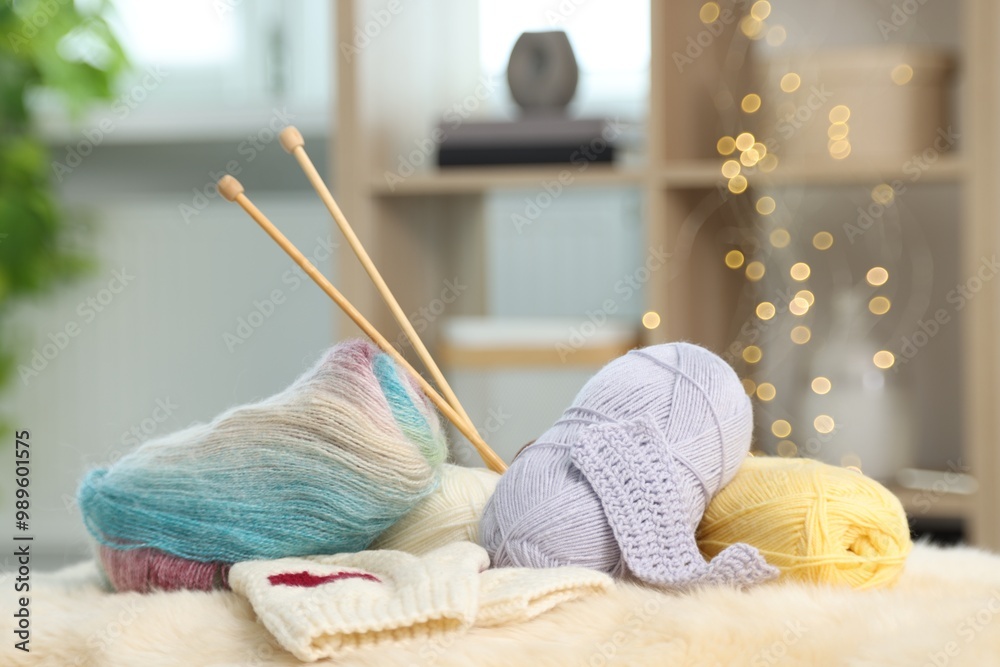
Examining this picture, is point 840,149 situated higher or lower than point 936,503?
higher

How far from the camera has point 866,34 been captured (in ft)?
5.94

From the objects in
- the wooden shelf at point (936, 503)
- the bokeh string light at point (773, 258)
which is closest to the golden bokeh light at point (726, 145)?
the bokeh string light at point (773, 258)

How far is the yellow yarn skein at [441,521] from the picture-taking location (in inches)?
28.1

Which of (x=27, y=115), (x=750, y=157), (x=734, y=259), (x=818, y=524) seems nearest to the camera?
(x=818, y=524)

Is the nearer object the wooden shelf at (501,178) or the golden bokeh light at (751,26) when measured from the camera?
the wooden shelf at (501,178)

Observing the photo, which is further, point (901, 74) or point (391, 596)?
point (901, 74)

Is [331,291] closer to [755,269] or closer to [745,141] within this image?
[745,141]

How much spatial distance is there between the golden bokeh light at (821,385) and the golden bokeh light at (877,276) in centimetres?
25

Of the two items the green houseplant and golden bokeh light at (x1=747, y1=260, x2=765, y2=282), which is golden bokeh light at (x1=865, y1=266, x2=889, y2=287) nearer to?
golden bokeh light at (x1=747, y1=260, x2=765, y2=282)

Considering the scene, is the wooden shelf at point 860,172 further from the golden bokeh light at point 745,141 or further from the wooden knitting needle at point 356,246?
the wooden knitting needle at point 356,246

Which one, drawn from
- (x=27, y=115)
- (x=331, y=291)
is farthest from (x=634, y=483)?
(x=27, y=115)

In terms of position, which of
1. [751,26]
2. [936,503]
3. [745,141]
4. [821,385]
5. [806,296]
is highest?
[751,26]

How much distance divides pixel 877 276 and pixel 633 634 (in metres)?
1.36

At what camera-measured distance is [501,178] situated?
1.61m
